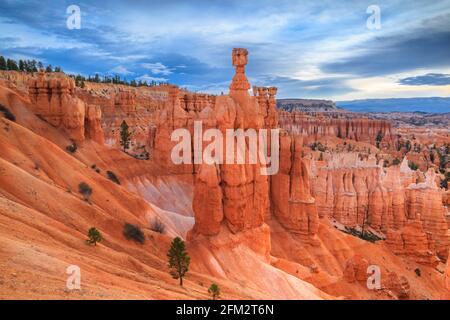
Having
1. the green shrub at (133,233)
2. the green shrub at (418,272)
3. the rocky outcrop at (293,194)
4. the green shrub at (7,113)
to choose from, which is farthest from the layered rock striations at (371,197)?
the green shrub at (7,113)

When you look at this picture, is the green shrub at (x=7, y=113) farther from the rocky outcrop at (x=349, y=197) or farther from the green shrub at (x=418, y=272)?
the green shrub at (x=418, y=272)

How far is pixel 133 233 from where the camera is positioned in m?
23.3

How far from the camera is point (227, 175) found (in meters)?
25.3

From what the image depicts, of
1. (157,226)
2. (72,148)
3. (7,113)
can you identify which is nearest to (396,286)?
(157,226)

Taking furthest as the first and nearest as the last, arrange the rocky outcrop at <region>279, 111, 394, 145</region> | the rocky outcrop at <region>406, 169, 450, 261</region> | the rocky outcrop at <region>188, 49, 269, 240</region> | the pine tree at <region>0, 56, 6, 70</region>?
1. the rocky outcrop at <region>279, 111, 394, 145</region>
2. the pine tree at <region>0, 56, 6, 70</region>
3. the rocky outcrop at <region>406, 169, 450, 261</region>
4. the rocky outcrop at <region>188, 49, 269, 240</region>

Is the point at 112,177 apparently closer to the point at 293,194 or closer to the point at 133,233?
the point at 133,233

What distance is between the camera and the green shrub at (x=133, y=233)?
23.1m

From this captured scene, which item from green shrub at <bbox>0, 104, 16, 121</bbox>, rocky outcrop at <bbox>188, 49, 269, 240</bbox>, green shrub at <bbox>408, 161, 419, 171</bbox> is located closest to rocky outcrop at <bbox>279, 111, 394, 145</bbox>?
green shrub at <bbox>408, 161, 419, 171</bbox>

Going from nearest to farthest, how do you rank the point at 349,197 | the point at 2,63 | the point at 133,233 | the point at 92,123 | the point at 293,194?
the point at 133,233
the point at 293,194
the point at 92,123
the point at 349,197
the point at 2,63

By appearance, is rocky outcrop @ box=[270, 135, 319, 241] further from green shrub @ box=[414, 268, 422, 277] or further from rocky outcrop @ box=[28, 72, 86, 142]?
rocky outcrop @ box=[28, 72, 86, 142]

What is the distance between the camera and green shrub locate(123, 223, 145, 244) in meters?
23.1
